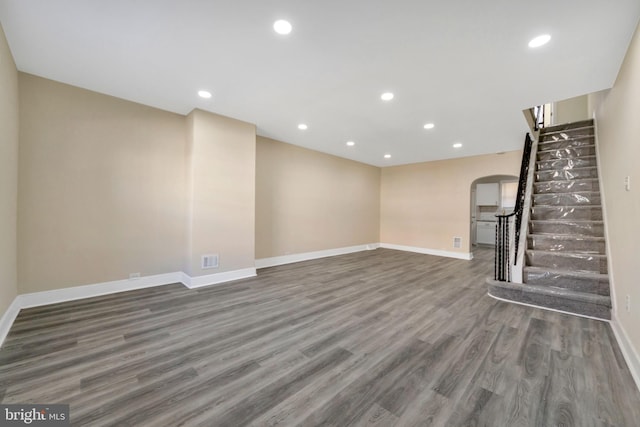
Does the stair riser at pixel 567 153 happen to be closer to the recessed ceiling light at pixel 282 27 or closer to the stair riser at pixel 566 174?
the stair riser at pixel 566 174

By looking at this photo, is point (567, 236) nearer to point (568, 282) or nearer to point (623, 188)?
point (568, 282)

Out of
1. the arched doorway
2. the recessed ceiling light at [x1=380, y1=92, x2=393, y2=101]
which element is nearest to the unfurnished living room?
the recessed ceiling light at [x1=380, y1=92, x2=393, y2=101]

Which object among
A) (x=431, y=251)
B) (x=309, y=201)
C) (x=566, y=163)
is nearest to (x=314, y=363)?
Answer: (x=309, y=201)

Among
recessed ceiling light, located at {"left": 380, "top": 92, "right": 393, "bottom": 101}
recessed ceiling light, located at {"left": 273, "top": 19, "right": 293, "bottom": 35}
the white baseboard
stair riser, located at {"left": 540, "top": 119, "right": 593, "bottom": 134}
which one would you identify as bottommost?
the white baseboard

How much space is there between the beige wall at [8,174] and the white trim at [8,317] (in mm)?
65

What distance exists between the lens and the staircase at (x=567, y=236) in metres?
3.04

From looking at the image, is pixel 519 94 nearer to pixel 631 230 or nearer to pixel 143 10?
pixel 631 230

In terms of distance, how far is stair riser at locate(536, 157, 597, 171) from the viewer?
4180mm

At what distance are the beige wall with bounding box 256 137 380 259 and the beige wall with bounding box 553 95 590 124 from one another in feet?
16.2

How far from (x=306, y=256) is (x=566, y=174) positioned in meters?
5.22

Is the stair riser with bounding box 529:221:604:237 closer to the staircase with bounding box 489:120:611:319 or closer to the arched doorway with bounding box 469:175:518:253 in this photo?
the staircase with bounding box 489:120:611:319

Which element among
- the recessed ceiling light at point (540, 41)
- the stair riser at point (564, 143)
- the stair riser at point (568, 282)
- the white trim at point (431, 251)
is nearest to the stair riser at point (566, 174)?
the stair riser at point (564, 143)

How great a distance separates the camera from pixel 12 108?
2572mm

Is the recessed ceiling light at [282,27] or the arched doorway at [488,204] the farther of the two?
the arched doorway at [488,204]
